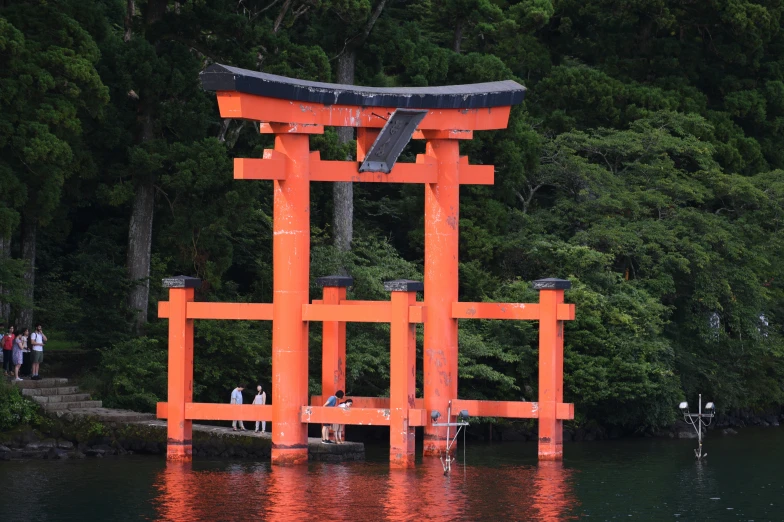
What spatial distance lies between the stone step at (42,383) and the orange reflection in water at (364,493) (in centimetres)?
487

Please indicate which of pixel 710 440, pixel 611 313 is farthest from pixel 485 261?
pixel 710 440

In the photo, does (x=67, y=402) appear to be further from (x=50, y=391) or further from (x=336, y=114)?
(x=336, y=114)

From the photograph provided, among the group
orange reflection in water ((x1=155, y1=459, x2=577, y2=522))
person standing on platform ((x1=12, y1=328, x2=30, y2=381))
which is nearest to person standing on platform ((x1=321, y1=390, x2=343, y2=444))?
orange reflection in water ((x1=155, y1=459, x2=577, y2=522))

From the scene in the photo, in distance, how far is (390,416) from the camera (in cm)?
3634

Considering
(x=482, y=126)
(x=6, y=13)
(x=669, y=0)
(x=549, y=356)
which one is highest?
(x=669, y=0)

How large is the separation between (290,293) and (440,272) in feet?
12.4

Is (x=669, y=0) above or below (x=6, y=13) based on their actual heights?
above

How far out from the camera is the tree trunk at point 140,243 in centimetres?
4475

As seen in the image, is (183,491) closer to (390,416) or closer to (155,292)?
(390,416)

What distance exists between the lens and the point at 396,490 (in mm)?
34000

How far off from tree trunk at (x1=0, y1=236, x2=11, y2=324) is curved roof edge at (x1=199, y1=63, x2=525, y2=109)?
829cm

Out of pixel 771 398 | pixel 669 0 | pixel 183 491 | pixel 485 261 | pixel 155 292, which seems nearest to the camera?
pixel 183 491

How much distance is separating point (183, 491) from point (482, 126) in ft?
36.0

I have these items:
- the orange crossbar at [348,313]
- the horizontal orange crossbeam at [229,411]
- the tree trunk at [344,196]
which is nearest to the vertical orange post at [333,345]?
the horizontal orange crossbeam at [229,411]
